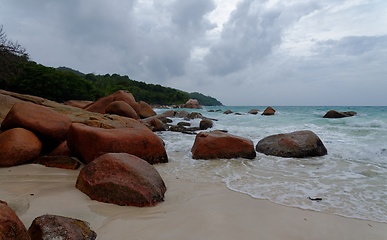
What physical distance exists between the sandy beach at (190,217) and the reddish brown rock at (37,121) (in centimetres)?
194

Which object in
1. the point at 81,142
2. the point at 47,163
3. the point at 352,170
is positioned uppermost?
the point at 81,142

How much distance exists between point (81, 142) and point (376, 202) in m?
5.09

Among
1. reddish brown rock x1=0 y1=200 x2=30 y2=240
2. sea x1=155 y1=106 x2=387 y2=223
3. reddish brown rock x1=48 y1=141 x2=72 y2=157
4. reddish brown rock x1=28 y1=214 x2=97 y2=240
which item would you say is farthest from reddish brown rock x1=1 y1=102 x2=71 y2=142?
reddish brown rock x1=0 y1=200 x2=30 y2=240

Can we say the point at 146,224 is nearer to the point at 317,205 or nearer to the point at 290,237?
the point at 290,237

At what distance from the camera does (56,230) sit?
2.20 metres

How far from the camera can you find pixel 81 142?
17.0 feet

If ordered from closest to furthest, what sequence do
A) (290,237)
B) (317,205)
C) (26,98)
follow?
1. (290,237)
2. (317,205)
3. (26,98)

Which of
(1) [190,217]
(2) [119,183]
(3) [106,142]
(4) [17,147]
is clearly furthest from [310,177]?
(4) [17,147]

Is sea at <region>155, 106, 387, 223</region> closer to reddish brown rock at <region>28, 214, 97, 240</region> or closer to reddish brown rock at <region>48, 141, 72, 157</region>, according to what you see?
reddish brown rock at <region>48, 141, 72, 157</region>

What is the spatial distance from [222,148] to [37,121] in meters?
4.29

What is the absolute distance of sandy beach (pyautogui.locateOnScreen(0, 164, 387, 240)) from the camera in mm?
2643

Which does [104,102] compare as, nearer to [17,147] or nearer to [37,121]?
[37,121]

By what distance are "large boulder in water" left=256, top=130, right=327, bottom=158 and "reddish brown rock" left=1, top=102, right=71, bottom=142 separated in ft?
17.6

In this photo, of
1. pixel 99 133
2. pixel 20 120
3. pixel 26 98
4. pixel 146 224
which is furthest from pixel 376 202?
pixel 26 98
